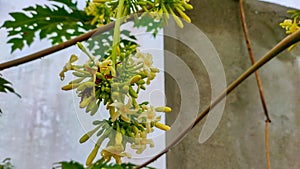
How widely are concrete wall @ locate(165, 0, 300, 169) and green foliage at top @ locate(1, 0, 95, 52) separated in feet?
0.63

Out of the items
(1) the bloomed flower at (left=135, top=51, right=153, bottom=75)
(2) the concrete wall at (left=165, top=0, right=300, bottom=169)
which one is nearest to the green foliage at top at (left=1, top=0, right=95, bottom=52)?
(2) the concrete wall at (left=165, top=0, right=300, bottom=169)

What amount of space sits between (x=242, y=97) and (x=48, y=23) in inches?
17.2

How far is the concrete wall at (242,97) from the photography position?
0.74 metres

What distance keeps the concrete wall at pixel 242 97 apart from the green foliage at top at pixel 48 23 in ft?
0.63

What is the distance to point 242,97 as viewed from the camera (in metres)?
0.82

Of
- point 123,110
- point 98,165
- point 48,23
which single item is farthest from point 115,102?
point 48,23

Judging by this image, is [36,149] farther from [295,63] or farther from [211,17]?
[295,63]

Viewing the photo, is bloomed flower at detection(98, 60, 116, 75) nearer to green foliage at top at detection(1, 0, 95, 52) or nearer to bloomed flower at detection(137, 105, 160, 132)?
bloomed flower at detection(137, 105, 160, 132)

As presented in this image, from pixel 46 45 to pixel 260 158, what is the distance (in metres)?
0.53

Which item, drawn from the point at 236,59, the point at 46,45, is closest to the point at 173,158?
the point at 236,59

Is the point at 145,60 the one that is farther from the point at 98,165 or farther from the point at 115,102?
the point at 98,165

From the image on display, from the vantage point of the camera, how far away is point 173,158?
72 centimetres

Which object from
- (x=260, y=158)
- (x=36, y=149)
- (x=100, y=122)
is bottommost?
(x=260, y=158)

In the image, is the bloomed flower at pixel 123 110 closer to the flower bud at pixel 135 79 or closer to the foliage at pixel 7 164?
the flower bud at pixel 135 79
